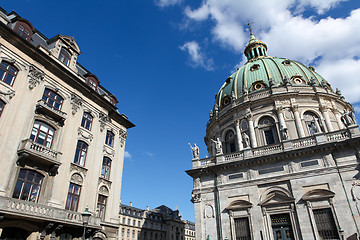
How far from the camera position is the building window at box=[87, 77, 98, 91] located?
992 inches

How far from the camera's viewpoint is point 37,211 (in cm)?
1566

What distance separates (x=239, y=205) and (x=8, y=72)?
2353cm

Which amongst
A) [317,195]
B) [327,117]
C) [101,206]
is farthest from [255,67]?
[101,206]

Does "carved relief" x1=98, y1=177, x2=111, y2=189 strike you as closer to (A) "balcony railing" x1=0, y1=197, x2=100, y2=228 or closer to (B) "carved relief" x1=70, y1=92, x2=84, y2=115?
(A) "balcony railing" x1=0, y1=197, x2=100, y2=228

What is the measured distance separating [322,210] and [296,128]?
1225 cm

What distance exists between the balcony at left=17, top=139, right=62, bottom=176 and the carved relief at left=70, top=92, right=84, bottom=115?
479 centimetres

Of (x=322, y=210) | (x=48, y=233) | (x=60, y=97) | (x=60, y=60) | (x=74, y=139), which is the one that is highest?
(x=60, y=60)

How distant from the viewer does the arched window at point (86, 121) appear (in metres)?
23.0

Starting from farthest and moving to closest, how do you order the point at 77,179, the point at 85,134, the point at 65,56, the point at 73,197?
the point at 65,56 < the point at 85,134 < the point at 77,179 < the point at 73,197

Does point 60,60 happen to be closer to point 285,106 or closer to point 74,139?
point 74,139

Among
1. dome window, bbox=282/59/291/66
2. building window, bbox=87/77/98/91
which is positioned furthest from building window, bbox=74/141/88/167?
dome window, bbox=282/59/291/66

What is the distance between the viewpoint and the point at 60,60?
22.2m

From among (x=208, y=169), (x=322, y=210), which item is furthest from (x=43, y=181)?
(x=322, y=210)

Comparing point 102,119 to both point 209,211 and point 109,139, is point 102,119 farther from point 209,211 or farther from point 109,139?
point 209,211
